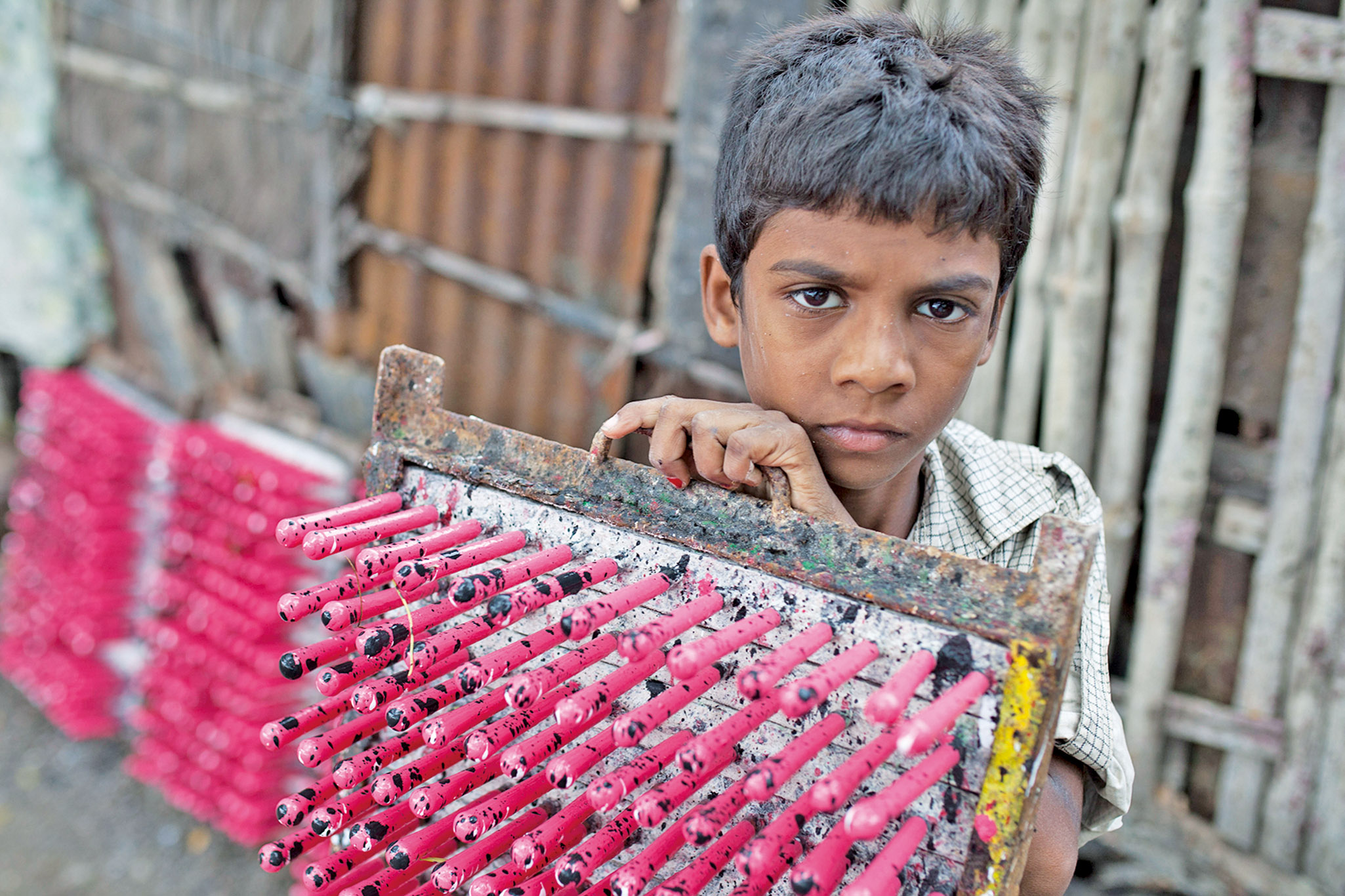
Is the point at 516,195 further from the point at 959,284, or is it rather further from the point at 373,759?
the point at 373,759

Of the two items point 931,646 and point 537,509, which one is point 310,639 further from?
point 931,646

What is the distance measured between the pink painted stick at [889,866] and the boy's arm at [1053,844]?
368 millimetres

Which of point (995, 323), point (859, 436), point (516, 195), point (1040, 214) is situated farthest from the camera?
point (516, 195)

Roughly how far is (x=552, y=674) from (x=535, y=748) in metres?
0.07

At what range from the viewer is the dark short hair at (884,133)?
107 centimetres

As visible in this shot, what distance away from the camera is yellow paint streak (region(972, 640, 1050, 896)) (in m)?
0.83

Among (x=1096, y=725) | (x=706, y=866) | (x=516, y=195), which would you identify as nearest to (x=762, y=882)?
(x=706, y=866)

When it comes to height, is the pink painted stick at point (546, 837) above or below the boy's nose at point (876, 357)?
below

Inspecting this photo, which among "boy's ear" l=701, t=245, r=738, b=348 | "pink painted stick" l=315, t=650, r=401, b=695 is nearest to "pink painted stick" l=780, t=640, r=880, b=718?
"pink painted stick" l=315, t=650, r=401, b=695

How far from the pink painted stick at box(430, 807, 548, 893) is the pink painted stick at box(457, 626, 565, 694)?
0.16 m

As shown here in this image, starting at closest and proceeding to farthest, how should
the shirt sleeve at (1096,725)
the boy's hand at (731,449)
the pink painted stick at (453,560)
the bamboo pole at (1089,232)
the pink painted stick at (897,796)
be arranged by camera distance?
the pink painted stick at (897,796), the pink painted stick at (453,560), the boy's hand at (731,449), the shirt sleeve at (1096,725), the bamboo pole at (1089,232)

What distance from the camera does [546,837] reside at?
86 centimetres

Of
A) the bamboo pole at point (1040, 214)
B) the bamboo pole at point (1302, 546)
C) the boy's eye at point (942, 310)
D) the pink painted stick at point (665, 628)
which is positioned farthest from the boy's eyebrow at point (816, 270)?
the bamboo pole at point (1302, 546)

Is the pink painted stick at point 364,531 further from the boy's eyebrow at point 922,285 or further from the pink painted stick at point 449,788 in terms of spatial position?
the boy's eyebrow at point 922,285
